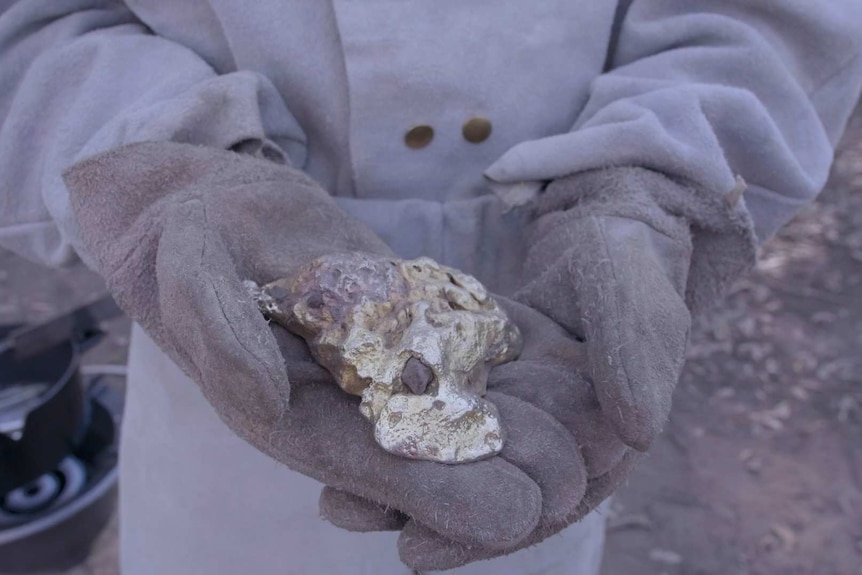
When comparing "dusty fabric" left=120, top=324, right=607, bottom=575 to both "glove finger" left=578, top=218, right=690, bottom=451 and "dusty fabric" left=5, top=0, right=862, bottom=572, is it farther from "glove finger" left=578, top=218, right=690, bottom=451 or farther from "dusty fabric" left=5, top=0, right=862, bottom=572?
"glove finger" left=578, top=218, right=690, bottom=451

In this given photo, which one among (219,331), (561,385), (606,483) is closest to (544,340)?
(561,385)

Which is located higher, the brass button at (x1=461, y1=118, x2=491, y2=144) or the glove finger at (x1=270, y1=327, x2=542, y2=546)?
the brass button at (x1=461, y1=118, x2=491, y2=144)

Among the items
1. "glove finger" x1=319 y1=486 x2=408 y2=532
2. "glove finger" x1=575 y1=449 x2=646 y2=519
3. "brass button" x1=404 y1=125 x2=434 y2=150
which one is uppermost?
"brass button" x1=404 y1=125 x2=434 y2=150

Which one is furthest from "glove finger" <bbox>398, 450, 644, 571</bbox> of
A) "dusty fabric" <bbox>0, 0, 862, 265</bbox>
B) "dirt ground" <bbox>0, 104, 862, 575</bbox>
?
"dirt ground" <bbox>0, 104, 862, 575</bbox>

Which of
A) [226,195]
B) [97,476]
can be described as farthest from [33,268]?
[226,195]

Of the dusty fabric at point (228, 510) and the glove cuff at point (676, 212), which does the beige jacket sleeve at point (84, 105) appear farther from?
the glove cuff at point (676, 212)

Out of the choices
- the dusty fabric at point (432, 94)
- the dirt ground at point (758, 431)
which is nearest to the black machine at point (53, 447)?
the dirt ground at point (758, 431)

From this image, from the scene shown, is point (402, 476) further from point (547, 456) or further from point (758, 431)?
point (758, 431)

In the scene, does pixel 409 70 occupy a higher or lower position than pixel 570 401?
higher
